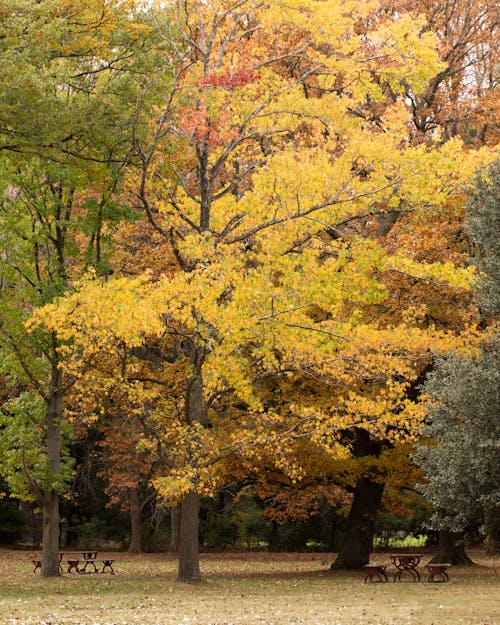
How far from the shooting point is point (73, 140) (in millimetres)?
15844

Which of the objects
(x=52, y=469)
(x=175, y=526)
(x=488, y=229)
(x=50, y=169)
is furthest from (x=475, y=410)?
(x=175, y=526)

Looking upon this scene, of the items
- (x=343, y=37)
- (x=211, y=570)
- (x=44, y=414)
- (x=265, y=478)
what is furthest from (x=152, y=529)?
(x=343, y=37)

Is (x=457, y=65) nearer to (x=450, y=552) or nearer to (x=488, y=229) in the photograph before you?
(x=488, y=229)

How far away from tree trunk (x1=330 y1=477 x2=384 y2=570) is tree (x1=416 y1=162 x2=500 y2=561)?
763 cm

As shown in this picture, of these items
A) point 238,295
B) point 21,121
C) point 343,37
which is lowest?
point 238,295

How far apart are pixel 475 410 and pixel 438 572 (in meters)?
5.90

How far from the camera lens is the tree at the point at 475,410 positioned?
1486cm

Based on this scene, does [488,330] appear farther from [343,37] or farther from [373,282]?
[343,37]

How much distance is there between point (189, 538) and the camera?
18.2 metres

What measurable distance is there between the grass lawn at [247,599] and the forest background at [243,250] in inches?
56.3

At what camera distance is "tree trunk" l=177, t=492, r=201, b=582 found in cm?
1823

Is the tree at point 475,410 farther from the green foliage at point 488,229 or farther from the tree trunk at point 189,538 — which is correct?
the tree trunk at point 189,538

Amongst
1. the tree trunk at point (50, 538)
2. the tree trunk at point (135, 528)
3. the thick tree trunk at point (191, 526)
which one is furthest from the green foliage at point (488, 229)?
the tree trunk at point (135, 528)

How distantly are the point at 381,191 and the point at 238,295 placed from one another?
3.58 m
